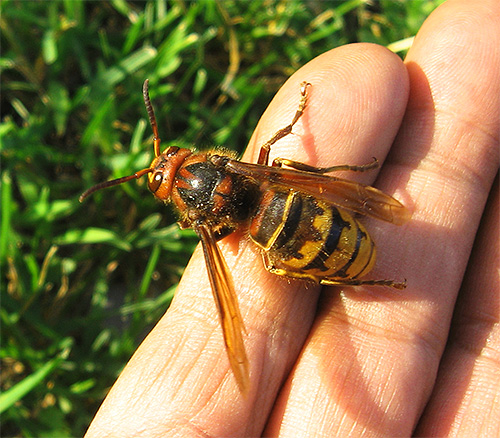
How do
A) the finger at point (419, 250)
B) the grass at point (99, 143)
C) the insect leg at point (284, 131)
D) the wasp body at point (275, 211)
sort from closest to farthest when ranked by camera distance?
the wasp body at point (275, 211), the finger at point (419, 250), the insect leg at point (284, 131), the grass at point (99, 143)

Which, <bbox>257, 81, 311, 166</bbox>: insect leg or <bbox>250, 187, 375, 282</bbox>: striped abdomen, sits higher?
<bbox>257, 81, 311, 166</bbox>: insect leg

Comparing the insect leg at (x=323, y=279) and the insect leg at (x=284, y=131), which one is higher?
the insect leg at (x=284, y=131)

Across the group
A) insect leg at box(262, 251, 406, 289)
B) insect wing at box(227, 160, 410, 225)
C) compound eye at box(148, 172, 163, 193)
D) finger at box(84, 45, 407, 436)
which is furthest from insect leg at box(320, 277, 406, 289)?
compound eye at box(148, 172, 163, 193)

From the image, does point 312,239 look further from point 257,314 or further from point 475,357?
point 475,357

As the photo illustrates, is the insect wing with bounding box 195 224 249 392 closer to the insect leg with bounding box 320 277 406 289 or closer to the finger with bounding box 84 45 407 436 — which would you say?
the finger with bounding box 84 45 407 436

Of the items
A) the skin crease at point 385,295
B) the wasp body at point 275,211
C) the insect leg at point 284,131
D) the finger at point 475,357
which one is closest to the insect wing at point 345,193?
the wasp body at point 275,211

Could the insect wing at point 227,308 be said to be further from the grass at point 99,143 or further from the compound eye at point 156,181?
the grass at point 99,143

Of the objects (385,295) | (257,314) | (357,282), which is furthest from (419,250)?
(257,314)
